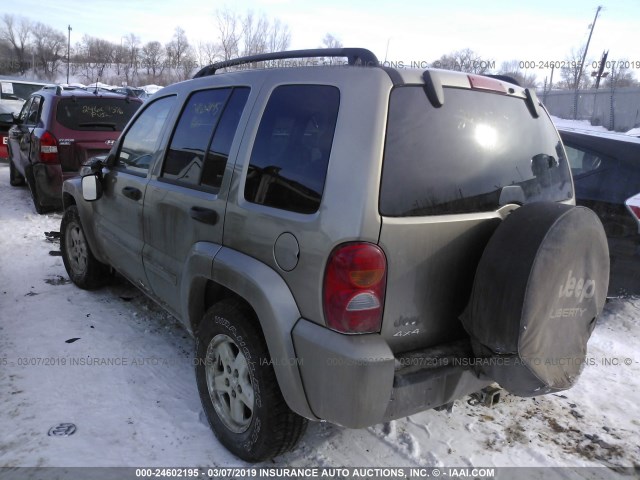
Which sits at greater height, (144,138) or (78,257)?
(144,138)

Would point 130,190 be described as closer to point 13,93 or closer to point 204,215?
point 204,215

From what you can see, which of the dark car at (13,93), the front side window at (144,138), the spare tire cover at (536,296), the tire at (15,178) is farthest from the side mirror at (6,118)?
the spare tire cover at (536,296)

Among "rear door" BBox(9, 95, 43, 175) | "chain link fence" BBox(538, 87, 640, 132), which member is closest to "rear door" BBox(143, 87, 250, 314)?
"rear door" BBox(9, 95, 43, 175)

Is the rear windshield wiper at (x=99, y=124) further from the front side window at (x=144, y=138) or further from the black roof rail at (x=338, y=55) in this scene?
the black roof rail at (x=338, y=55)

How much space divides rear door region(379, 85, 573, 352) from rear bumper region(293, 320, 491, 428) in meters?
0.12

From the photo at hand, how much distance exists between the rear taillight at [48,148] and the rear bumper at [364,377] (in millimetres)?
6107

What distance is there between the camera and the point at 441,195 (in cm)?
206

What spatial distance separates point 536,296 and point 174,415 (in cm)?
212

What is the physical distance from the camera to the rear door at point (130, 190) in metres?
3.31

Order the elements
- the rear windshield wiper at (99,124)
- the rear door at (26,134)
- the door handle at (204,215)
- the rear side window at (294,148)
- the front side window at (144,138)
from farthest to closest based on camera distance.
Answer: the rear door at (26,134)
the rear windshield wiper at (99,124)
the front side window at (144,138)
the door handle at (204,215)
the rear side window at (294,148)

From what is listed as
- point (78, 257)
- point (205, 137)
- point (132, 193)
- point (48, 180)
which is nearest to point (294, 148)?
point (205, 137)

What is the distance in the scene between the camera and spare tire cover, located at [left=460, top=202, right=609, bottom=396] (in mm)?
1913

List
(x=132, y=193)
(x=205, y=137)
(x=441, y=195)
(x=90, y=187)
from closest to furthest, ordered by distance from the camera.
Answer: (x=441, y=195)
(x=205, y=137)
(x=132, y=193)
(x=90, y=187)

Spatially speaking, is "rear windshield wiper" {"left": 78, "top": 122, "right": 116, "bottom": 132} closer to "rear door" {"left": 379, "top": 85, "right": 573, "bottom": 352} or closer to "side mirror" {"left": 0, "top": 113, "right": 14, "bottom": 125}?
"side mirror" {"left": 0, "top": 113, "right": 14, "bottom": 125}
